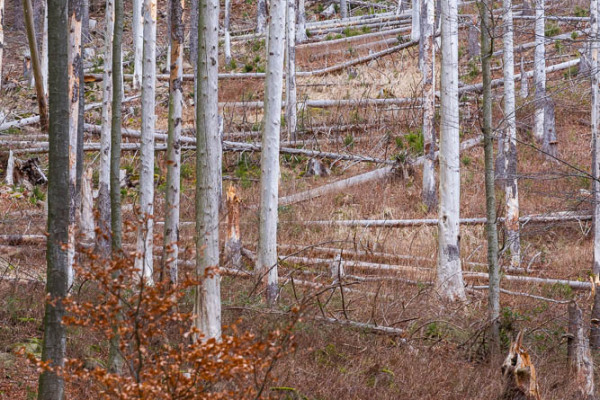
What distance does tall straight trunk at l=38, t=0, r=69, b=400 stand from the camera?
14.7 feet

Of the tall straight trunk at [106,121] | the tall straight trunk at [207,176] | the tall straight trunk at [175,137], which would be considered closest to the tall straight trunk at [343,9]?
the tall straight trunk at [106,121]

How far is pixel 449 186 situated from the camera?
10430 millimetres

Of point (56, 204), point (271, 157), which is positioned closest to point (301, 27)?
point (271, 157)

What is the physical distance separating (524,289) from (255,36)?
19.4 meters

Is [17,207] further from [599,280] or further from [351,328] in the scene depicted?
[599,280]

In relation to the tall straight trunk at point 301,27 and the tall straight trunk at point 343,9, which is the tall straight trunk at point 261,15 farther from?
the tall straight trunk at point 343,9

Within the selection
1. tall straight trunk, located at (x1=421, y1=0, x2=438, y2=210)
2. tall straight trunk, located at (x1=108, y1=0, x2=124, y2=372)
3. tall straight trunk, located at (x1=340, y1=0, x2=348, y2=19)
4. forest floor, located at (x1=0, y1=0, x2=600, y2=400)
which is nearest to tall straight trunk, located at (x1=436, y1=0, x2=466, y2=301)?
forest floor, located at (x1=0, y1=0, x2=600, y2=400)

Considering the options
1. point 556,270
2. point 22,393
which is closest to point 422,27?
point 556,270

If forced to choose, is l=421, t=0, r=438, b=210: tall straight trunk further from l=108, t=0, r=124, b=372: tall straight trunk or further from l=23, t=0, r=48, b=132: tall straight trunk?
l=108, t=0, r=124, b=372: tall straight trunk

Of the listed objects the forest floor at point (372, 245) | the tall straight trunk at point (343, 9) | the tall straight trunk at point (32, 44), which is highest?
the tall straight trunk at point (343, 9)

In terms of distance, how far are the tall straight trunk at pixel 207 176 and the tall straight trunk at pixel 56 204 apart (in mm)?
1899

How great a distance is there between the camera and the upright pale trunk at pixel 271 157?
912 centimetres

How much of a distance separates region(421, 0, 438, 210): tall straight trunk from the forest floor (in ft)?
1.38

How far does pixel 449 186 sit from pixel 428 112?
6921 millimetres
